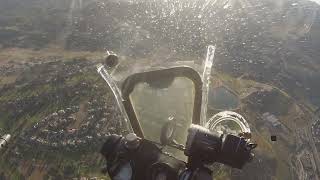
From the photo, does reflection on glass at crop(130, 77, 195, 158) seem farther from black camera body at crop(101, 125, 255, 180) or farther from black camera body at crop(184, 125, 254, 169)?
black camera body at crop(184, 125, 254, 169)

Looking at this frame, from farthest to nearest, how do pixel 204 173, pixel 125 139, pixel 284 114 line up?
pixel 284 114 < pixel 125 139 < pixel 204 173

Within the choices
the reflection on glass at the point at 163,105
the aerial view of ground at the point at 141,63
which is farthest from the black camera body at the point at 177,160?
the aerial view of ground at the point at 141,63

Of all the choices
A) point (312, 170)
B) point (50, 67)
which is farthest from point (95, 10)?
point (312, 170)

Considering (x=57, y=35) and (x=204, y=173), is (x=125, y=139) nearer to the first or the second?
(x=204, y=173)

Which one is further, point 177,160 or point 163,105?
point 163,105

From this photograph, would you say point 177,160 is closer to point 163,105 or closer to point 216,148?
point 216,148

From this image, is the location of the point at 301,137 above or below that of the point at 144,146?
below

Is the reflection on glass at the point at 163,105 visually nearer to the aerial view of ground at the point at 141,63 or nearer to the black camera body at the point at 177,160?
the black camera body at the point at 177,160

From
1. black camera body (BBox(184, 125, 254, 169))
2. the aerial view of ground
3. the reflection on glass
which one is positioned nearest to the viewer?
black camera body (BBox(184, 125, 254, 169))

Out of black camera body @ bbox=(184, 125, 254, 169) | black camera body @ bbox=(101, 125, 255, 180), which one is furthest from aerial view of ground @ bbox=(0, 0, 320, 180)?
black camera body @ bbox=(184, 125, 254, 169)

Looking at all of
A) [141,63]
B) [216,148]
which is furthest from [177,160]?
[141,63]

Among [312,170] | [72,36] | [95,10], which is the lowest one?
[312,170]
